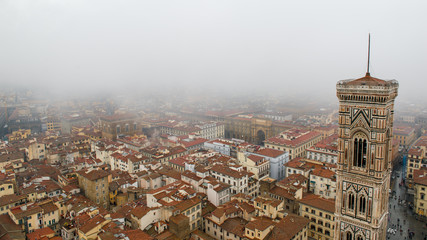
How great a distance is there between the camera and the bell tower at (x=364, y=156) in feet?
75.2

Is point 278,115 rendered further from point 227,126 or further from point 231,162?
point 231,162

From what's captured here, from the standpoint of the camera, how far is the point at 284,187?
46.3m

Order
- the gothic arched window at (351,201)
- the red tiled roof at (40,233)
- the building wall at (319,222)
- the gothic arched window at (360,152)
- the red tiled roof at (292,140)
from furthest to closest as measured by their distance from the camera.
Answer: the red tiled roof at (292,140) → the building wall at (319,222) → the red tiled roof at (40,233) → the gothic arched window at (351,201) → the gothic arched window at (360,152)

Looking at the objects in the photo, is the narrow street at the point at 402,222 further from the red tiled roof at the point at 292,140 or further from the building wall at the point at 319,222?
the red tiled roof at the point at 292,140

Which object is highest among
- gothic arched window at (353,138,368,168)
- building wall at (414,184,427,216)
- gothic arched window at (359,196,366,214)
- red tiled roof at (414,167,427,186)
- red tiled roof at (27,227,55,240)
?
gothic arched window at (353,138,368,168)

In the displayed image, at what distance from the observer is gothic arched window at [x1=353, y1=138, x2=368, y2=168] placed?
78.4 ft

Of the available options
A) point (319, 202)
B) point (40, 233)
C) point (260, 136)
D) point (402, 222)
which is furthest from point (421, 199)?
point (260, 136)

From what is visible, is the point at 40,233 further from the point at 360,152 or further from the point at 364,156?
the point at 364,156

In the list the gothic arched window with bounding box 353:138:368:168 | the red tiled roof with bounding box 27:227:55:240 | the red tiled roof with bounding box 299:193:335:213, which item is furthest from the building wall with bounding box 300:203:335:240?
the red tiled roof with bounding box 27:227:55:240

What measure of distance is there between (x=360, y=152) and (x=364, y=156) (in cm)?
40

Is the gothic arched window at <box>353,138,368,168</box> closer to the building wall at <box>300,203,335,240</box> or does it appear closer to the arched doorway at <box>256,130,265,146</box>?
the building wall at <box>300,203,335,240</box>

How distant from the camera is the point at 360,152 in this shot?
24156mm

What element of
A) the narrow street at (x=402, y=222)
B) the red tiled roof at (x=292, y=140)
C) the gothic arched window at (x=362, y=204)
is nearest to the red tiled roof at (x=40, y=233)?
the gothic arched window at (x=362, y=204)

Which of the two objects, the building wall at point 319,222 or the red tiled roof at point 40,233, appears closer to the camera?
the red tiled roof at point 40,233
